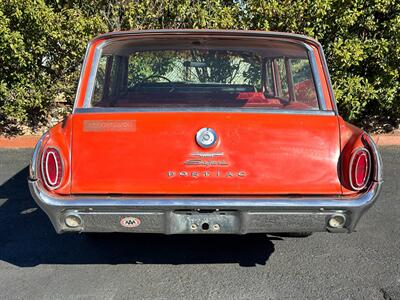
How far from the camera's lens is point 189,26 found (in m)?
7.21

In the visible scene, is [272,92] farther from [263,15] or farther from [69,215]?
[263,15]

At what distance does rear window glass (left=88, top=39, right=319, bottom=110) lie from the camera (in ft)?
11.1

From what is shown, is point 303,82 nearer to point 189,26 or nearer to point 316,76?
point 316,76

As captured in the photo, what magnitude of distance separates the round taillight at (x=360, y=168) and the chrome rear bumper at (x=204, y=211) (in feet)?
0.21

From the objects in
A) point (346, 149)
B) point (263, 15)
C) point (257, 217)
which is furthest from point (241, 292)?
point (263, 15)

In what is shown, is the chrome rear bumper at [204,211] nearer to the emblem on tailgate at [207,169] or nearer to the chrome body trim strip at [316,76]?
the emblem on tailgate at [207,169]

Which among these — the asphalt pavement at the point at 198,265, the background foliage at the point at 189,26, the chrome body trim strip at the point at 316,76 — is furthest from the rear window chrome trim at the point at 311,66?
the background foliage at the point at 189,26

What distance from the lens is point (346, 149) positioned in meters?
2.88

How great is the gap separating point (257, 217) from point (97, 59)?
5.25ft

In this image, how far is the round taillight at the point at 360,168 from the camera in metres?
2.85

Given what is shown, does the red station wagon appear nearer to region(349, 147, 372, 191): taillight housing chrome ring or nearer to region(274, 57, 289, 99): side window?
region(349, 147, 372, 191): taillight housing chrome ring

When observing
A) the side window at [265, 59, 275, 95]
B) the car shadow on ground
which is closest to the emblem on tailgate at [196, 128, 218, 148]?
the car shadow on ground

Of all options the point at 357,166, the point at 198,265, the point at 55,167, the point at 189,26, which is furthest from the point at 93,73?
the point at 189,26

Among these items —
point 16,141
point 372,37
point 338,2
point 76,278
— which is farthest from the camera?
point 16,141
